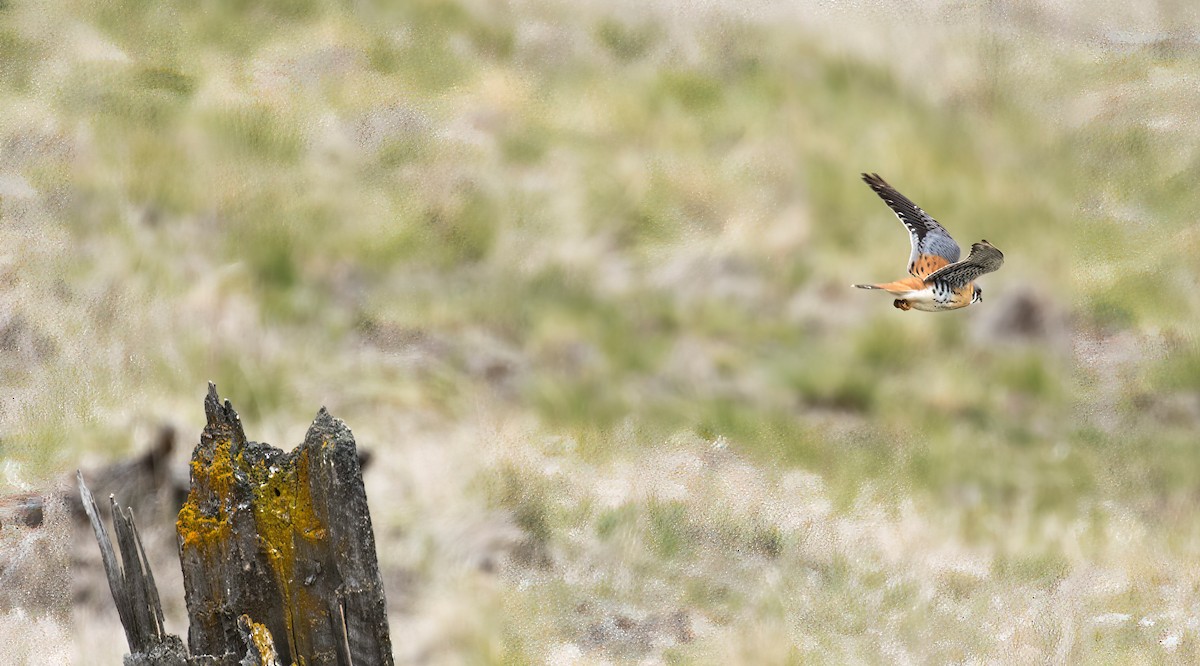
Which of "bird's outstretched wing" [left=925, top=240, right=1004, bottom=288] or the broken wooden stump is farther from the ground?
"bird's outstretched wing" [left=925, top=240, right=1004, bottom=288]

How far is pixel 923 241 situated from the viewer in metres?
5.83

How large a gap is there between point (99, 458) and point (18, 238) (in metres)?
1.86

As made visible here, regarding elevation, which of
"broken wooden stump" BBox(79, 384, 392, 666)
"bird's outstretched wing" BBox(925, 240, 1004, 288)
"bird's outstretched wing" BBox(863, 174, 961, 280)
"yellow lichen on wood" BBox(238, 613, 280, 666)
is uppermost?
"bird's outstretched wing" BBox(863, 174, 961, 280)

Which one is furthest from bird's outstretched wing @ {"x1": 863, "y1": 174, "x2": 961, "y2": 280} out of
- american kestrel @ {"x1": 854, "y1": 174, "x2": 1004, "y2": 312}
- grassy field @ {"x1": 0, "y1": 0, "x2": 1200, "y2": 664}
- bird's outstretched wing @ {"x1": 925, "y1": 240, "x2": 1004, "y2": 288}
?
grassy field @ {"x1": 0, "y1": 0, "x2": 1200, "y2": 664}

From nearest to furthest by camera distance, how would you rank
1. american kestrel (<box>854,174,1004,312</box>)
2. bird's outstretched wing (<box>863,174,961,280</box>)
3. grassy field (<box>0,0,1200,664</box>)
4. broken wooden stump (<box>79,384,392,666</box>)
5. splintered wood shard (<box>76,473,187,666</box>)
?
broken wooden stump (<box>79,384,392,666</box>)
splintered wood shard (<box>76,473,187,666</box>)
american kestrel (<box>854,174,1004,312</box>)
bird's outstretched wing (<box>863,174,961,280</box>)
grassy field (<box>0,0,1200,664</box>)

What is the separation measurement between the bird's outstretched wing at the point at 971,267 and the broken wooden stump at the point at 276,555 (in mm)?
2779

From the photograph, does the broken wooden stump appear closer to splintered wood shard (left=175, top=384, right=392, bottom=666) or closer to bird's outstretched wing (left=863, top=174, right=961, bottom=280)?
Result: splintered wood shard (left=175, top=384, right=392, bottom=666)

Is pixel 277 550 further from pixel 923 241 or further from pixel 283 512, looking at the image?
pixel 923 241

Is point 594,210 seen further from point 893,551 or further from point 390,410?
point 893,551

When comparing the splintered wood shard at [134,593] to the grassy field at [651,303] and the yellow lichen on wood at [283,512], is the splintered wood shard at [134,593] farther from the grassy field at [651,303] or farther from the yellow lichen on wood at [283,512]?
the grassy field at [651,303]

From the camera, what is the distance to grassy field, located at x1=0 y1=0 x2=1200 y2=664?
6422mm

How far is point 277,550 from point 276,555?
0.01 meters

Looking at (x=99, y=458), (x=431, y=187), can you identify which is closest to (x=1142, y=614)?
(x=431, y=187)

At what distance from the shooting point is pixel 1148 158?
27.7ft
